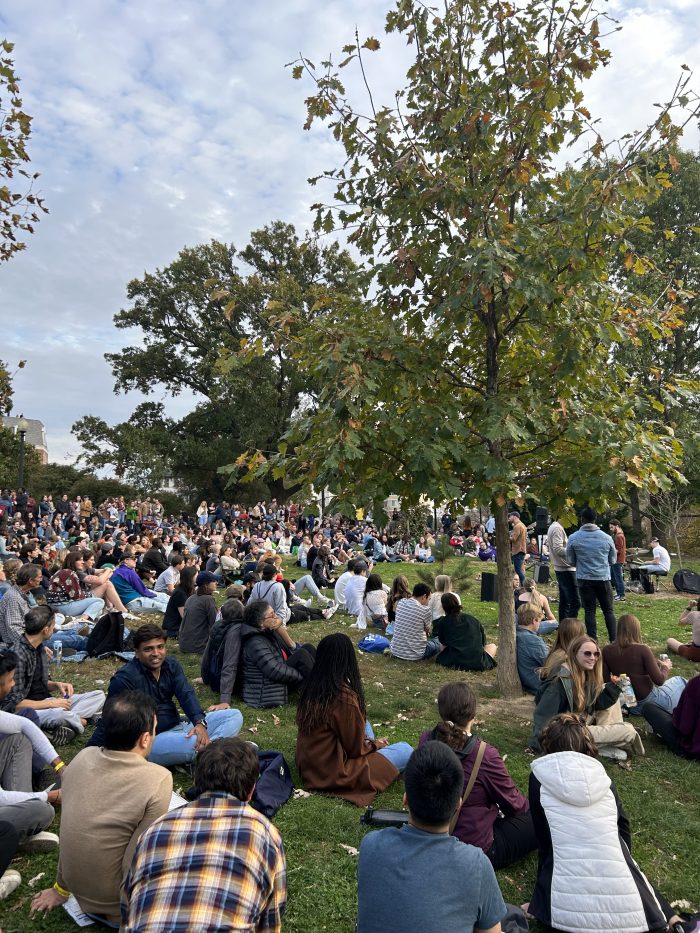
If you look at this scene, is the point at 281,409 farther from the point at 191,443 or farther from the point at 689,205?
the point at 689,205

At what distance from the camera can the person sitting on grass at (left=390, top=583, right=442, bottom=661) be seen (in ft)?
32.0

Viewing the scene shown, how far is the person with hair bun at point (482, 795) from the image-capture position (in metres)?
3.96

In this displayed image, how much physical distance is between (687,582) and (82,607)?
13.8 m

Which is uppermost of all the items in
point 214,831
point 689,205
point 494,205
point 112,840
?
point 689,205

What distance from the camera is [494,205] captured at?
6.92 metres

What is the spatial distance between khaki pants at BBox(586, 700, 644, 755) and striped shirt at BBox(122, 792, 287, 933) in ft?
14.0

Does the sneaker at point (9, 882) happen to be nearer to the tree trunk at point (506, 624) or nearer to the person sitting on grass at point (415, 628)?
the tree trunk at point (506, 624)

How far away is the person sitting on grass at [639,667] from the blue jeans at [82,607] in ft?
28.0

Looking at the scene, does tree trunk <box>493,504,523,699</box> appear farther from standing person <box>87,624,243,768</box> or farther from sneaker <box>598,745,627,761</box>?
standing person <box>87,624,243,768</box>

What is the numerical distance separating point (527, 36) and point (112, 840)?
801 centimetres

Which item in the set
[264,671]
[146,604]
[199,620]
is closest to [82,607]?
[146,604]

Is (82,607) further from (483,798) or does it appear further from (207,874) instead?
(207,874)

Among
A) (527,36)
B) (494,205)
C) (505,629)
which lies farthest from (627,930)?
(527,36)

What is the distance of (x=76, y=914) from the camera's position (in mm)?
3555
